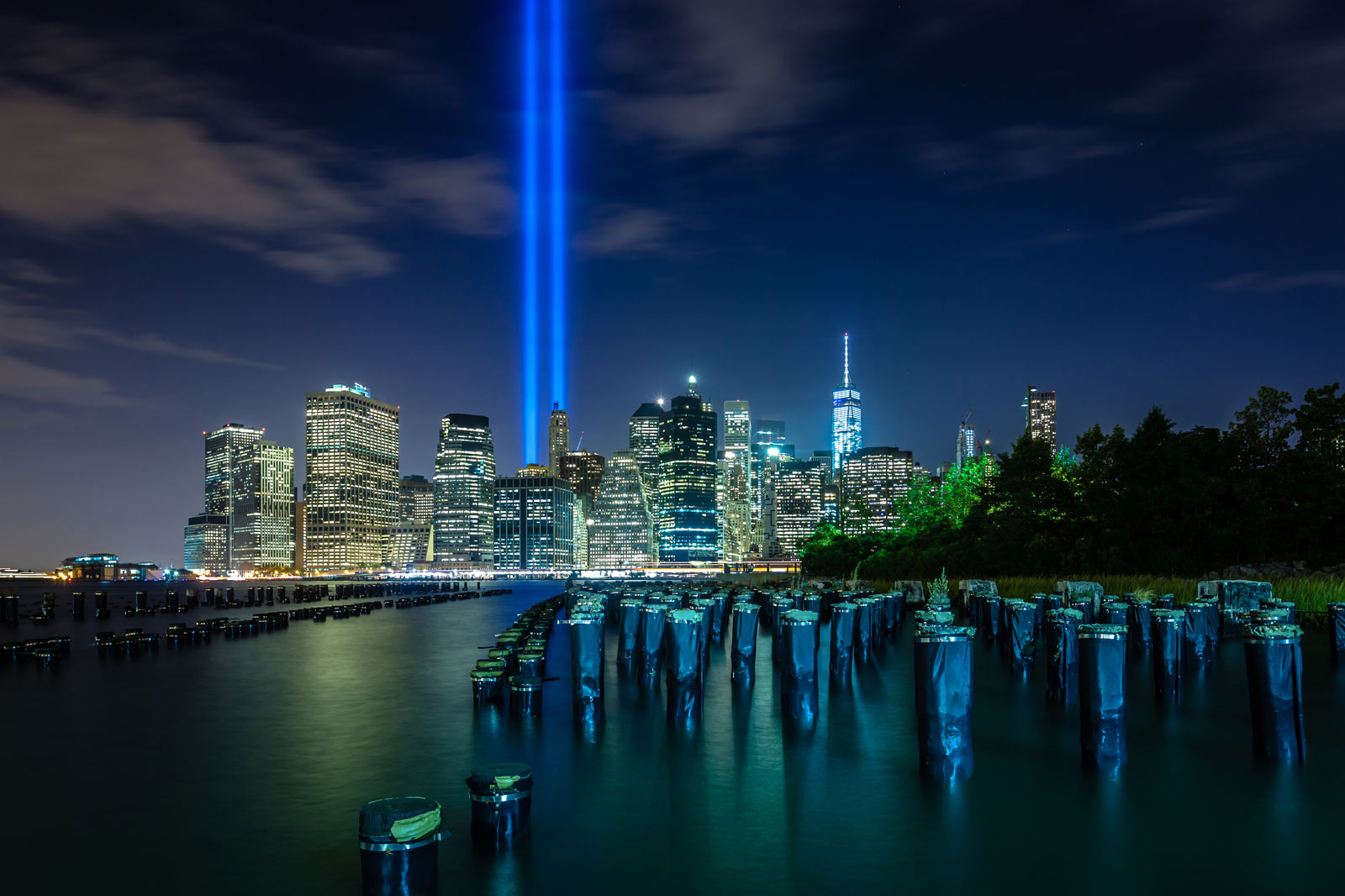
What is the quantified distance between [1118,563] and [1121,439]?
673cm

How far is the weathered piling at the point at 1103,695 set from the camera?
31.8 feet

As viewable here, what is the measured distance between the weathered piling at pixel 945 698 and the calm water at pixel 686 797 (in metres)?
0.30

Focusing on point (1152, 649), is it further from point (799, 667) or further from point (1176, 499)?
point (1176, 499)

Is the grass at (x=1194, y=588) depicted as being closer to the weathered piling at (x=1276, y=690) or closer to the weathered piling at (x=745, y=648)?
the weathered piling at (x=745, y=648)

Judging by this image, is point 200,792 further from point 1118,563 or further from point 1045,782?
point 1118,563

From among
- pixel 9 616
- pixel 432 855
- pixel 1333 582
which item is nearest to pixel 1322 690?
pixel 1333 582

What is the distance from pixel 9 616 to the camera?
160 ft

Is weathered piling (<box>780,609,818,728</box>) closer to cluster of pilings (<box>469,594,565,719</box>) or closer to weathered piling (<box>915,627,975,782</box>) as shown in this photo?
weathered piling (<box>915,627,975,782</box>)

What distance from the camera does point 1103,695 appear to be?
32.4 feet

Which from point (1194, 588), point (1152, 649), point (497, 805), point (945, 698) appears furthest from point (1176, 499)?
point (497, 805)

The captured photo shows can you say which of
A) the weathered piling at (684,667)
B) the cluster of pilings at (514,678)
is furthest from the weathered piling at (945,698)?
the cluster of pilings at (514,678)

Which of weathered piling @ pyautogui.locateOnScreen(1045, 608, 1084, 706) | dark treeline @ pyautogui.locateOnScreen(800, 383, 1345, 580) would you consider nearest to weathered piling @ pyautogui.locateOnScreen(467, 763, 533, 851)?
weathered piling @ pyautogui.locateOnScreen(1045, 608, 1084, 706)

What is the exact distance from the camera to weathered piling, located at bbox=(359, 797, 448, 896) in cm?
653

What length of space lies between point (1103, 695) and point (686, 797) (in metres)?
4.51
